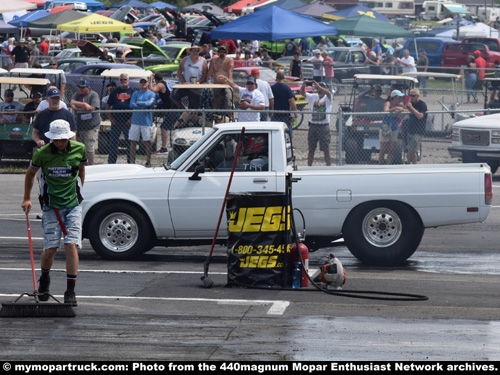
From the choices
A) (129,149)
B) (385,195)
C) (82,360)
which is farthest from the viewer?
(129,149)

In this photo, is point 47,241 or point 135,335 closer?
point 135,335

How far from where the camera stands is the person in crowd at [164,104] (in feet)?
67.3

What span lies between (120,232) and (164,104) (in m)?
10.3

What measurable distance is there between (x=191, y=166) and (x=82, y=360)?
495cm

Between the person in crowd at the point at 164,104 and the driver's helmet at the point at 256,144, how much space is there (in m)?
8.43

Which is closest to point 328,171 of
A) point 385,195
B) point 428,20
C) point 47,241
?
point 385,195

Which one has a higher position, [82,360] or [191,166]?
[191,166]

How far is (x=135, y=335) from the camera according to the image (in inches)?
331

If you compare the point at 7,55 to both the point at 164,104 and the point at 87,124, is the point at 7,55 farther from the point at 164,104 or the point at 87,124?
the point at 87,124

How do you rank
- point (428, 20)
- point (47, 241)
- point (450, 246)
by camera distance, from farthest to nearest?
point (428, 20), point (450, 246), point (47, 241)

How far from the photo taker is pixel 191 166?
40.2ft

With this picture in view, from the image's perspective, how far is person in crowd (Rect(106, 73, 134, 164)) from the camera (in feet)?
65.3

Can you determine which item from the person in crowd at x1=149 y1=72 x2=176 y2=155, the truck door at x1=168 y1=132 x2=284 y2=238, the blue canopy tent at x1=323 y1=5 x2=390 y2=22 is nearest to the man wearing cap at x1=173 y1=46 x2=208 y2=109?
the person in crowd at x1=149 y1=72 x2=176 y2=155

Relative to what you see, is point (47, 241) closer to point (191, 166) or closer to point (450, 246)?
point (191, 166)
